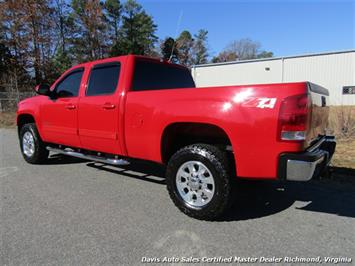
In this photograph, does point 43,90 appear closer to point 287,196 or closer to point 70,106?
point 70,106

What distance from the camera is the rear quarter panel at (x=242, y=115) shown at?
308 centimetres

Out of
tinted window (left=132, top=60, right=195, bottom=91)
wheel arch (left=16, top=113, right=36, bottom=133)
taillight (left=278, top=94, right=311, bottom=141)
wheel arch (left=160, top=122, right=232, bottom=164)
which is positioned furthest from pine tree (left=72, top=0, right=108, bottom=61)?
taillight (left=278, top=94, right=311, bottom=141)

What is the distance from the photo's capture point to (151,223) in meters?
3.57

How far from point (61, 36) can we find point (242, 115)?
34270 mm

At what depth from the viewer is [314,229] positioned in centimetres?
341

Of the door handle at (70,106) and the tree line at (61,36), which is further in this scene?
the tree line at (61,36)

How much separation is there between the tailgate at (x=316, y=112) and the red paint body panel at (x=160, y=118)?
1.03 feet

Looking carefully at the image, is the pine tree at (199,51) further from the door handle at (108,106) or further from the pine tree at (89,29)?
the door handle at (108,106)

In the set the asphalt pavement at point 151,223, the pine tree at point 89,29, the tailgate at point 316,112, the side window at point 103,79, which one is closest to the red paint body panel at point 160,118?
the side window at point 103,79

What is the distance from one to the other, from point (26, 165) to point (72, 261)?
14.2ft

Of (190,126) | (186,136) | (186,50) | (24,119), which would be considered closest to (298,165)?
(190,126)

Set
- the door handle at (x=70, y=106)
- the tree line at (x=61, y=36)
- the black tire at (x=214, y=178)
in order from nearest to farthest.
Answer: the black tire at (x=214, y=178) < the door handle at (x=70, y=106) < the tree line at (x=61, y=36)

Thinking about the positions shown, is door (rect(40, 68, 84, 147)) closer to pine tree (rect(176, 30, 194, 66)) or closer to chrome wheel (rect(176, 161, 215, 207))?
chrome wheel (rect(176, 161, 215, 207))

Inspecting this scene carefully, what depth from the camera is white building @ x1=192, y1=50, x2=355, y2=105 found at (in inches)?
1147
